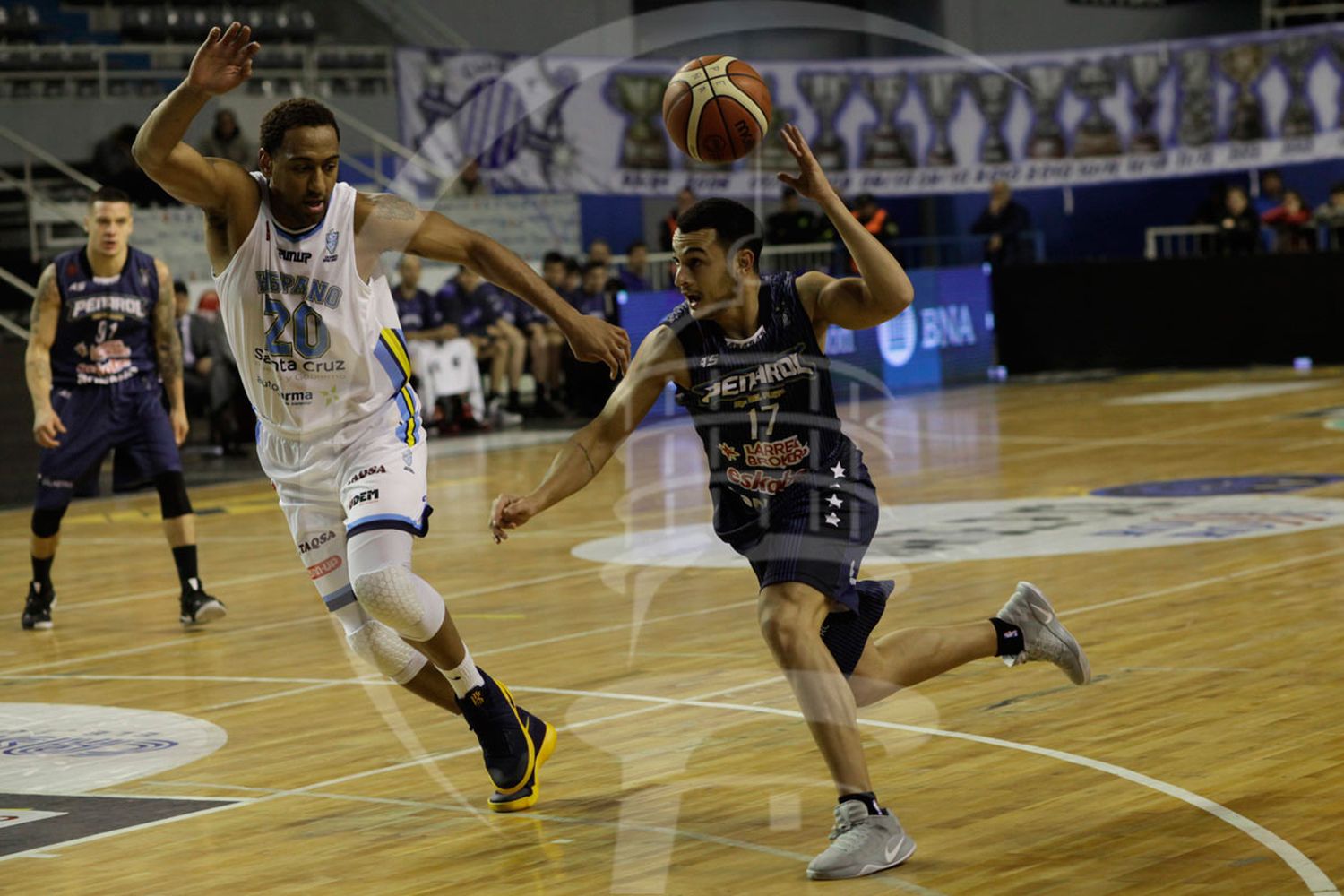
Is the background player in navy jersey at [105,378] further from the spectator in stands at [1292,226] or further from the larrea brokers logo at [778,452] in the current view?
the spectator in stands at [1292,226]

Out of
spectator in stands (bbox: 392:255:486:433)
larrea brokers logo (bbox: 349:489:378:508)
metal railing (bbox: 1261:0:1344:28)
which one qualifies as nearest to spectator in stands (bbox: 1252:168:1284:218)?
metal railing (bbox: 1261:0:1344:28)

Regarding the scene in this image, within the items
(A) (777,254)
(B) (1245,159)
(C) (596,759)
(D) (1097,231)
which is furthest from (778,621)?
(D) (1097,231)

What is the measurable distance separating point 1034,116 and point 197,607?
16.5 metres

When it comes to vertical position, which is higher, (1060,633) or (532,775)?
(1060,633)

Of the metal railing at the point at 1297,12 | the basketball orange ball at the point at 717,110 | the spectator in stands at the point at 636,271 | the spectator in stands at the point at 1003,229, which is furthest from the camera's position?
the metal railing at the point at 1297,12

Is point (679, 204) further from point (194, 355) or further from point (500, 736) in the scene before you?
point (500, 736)

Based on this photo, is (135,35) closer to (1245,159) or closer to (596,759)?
(1245,159)

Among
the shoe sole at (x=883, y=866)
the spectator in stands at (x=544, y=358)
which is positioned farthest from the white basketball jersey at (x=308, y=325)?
the spectator in stands at (x=544, y=358)

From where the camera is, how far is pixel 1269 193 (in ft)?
78.5

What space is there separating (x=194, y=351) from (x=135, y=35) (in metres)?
6.75

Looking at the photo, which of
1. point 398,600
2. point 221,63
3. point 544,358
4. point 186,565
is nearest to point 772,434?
point 398,600

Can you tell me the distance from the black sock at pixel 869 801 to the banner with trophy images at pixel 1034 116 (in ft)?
57.5

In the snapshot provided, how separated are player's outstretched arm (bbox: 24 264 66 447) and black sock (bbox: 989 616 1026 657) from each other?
5426mm

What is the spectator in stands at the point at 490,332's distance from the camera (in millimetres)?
19797
